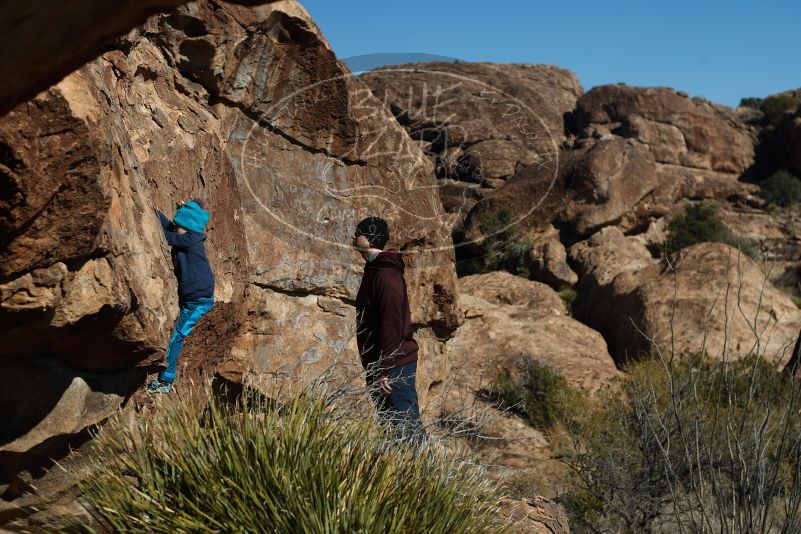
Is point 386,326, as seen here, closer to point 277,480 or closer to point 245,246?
point 277,480

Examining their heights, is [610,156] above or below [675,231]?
above

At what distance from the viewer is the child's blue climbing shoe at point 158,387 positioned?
17.1 feet

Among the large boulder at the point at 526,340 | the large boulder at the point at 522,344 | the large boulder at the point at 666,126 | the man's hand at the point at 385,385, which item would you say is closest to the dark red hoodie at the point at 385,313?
the man's hand at the point at 385,385

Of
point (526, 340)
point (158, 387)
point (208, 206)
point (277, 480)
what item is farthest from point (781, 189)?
point (277, 480)

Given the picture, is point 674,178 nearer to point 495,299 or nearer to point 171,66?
point 495,299

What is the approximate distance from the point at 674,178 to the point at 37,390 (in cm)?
2275

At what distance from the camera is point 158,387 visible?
525cm

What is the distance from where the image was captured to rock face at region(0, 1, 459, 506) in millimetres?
3789

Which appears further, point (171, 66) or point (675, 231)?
point (675, 231)

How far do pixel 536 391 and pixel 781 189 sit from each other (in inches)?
843

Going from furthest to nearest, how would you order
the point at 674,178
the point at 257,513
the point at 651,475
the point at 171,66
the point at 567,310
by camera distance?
the point at 674,178 → the point at 567,310 → the point at 651,475 → the point at 171,66 → the point at 257,513

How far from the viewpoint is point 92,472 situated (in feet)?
14.0

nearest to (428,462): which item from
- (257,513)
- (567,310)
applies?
(257,513)

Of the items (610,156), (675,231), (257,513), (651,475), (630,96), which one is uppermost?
(630,96)
